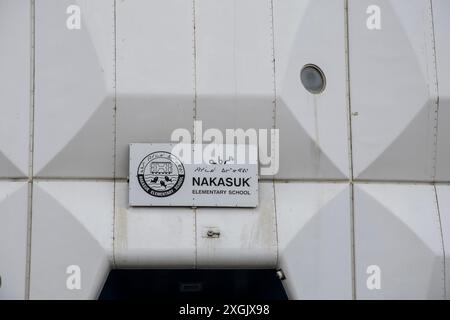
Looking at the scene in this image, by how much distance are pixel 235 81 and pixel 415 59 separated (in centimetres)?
288

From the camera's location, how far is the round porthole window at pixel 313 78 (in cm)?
1191

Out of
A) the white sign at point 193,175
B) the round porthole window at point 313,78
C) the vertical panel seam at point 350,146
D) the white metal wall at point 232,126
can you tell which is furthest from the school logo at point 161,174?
the vertical panel seam at point 350,146

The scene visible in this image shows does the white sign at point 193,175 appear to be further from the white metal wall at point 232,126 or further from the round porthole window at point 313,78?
the round porthole window at point 313,78

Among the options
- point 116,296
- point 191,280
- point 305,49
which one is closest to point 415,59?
point 305,49

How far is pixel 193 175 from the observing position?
11.4 metres

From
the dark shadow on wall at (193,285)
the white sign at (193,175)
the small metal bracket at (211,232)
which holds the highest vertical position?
the white sign at (193,175)

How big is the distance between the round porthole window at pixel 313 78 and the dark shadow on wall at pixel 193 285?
9.68 ft

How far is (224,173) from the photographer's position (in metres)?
11.5

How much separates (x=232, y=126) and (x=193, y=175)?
912mm

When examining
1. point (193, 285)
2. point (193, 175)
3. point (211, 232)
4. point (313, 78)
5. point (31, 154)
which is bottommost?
point (193, 285)

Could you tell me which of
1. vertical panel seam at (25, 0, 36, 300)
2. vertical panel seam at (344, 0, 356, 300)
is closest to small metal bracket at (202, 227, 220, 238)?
vertical panel seam at (344, 0, 356, 300)

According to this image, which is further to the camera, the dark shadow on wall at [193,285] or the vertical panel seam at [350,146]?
the dark shadow on wall at [193,285]

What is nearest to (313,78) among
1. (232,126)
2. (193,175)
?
(232,126)

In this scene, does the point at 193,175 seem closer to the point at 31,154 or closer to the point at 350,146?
the point at 31,154
